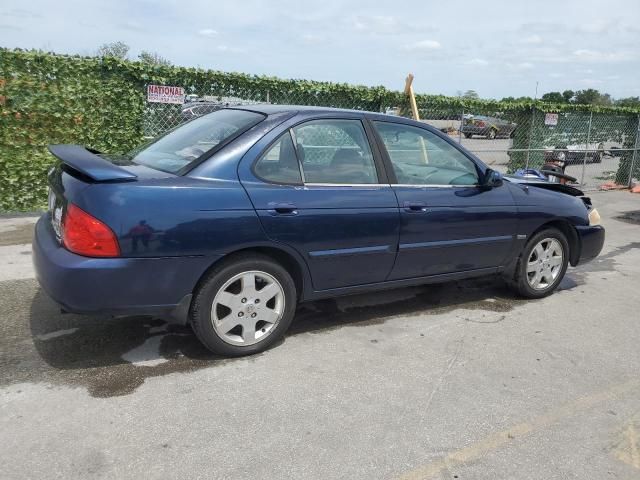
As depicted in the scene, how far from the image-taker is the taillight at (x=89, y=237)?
9.77ft

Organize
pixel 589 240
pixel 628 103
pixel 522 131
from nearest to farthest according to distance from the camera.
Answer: pixel 589 240 < pixel 522 131 < pixel 628 103

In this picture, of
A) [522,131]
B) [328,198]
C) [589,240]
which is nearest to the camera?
[328,198]

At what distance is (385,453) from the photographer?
267 centimetres

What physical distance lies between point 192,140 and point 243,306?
1206 millimetres

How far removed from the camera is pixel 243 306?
3.49m

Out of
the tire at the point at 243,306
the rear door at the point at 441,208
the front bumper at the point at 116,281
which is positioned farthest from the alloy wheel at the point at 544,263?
the front bumper at the point at 116,281

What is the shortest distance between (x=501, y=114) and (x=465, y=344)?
953 cm

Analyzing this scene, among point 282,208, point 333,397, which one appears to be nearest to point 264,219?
point 282,208

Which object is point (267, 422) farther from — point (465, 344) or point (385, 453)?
point (465, 344)

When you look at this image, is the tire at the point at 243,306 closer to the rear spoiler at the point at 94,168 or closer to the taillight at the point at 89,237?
the taillight at the point at 89,237

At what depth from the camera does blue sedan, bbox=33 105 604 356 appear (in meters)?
3.05

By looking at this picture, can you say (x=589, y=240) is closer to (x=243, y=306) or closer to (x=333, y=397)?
(x=333, y=397)

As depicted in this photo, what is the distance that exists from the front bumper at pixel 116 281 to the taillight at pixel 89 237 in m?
0.04

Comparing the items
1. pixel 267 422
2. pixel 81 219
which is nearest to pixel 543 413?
pixel 267 422
